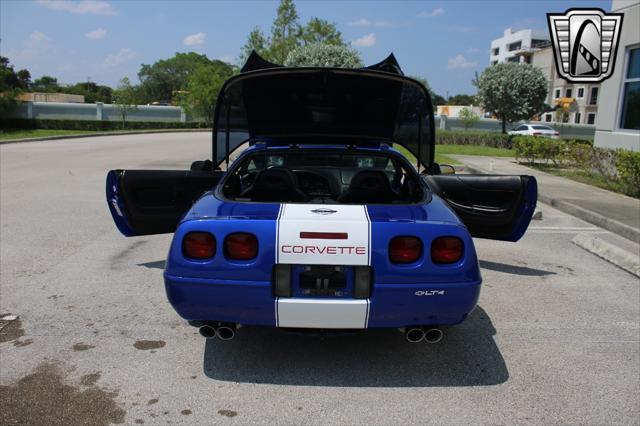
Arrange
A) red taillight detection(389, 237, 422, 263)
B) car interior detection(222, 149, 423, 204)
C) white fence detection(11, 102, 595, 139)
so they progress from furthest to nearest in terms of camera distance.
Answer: white fence detection(11, 102, 595, 139)
car interior detection(222, 149, 423, 204)
red taillight detection(389, 237, 422, 263)

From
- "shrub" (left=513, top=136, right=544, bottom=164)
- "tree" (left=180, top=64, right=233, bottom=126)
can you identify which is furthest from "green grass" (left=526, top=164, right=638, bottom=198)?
"tree" (left=180, top=64, right=233, bottom=126)

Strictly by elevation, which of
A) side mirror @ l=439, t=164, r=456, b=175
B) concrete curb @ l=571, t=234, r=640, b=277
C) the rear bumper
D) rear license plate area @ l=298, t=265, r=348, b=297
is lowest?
concrete curb @ l=571, t=234, r=640, b=277

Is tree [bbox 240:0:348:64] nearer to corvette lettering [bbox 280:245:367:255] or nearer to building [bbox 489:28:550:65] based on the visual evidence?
corvette lettering [bbox 280:245:367:255]

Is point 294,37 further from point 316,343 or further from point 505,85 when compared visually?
point 316,343

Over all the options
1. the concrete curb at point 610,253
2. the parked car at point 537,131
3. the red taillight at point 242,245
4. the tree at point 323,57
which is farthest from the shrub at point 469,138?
the red taillight at point 242,245

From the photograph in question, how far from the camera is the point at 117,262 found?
536cm

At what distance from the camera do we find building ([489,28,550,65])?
93.3 m

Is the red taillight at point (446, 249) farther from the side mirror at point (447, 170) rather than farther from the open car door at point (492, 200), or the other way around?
the side mirror at point (447, 170)

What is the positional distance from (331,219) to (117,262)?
332 cm

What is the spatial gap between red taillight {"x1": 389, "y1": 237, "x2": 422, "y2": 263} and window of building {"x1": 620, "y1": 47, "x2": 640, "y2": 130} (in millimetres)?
12014

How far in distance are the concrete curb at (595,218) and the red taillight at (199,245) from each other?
6.24m

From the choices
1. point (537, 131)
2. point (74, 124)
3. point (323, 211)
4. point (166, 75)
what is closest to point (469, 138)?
point (537, 131)

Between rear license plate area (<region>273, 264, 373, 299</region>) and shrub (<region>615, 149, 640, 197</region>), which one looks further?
shrub (<region>615, 149, 640, 197</region>)

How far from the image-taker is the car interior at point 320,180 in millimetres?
3697
